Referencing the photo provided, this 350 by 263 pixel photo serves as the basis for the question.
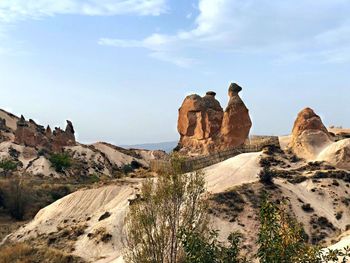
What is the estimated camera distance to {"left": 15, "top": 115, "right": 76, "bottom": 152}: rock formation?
288ft

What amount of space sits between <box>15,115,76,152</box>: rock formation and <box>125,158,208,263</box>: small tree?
71347 mm

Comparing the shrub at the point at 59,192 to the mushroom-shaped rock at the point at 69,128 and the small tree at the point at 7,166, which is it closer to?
the small tree at the point at 7,166

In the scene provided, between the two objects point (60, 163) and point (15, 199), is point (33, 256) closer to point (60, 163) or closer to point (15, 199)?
point (15, 199)

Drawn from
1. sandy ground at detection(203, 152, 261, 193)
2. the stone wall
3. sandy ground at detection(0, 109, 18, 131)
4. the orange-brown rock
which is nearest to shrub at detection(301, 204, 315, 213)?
sandy ground at detection(203, 152, 261, 193)

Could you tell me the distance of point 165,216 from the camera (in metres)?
20.0

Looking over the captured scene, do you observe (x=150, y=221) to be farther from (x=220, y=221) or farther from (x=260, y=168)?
(x=260, y=168)

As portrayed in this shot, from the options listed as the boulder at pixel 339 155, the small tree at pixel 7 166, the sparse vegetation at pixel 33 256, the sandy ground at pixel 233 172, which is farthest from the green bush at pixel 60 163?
the boulder at pixel 339 155

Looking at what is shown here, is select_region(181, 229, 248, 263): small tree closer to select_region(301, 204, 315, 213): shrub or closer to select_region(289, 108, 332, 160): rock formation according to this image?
select_region(301, 204, 315, 213): shrub

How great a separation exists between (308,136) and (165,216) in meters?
35.0

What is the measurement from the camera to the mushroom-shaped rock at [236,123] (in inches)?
2120

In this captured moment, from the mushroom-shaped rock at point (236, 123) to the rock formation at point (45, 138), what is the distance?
150ft

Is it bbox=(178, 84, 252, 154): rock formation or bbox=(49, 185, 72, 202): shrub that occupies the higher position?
bbox=(178, 84, 252, 154): rock formation

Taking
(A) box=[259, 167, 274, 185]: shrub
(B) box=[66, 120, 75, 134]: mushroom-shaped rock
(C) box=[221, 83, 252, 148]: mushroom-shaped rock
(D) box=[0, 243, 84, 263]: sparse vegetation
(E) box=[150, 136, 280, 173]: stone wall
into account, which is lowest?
(D) box=[0, 243, 84, 263]: sparse vegetation

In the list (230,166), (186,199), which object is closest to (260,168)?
(230,166)
